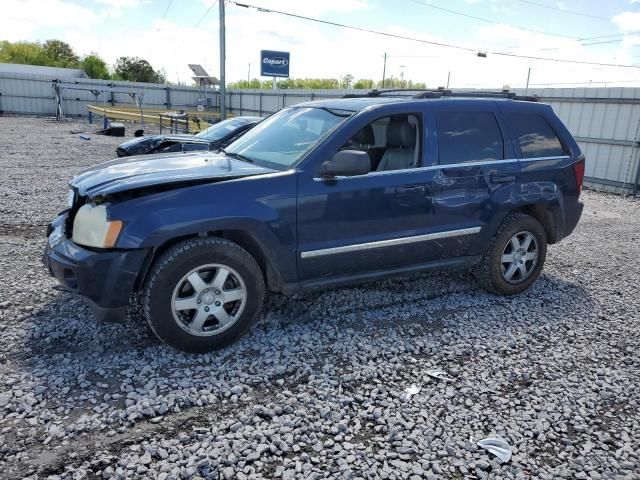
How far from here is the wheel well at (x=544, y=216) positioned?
4930 mm

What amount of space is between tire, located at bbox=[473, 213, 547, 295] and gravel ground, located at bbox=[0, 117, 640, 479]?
0.54ft

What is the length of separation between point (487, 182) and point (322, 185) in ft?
5.70

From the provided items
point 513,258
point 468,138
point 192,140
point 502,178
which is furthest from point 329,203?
point 192,140

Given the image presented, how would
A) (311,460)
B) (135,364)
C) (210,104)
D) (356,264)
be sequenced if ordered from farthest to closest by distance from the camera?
(210,104) < (356,264) < (135,364) < (311,460)

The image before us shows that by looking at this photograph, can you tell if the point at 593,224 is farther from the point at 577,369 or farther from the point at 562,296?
the point at 577,369

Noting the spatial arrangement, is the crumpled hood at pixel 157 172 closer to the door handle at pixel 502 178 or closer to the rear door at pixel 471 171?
the rear door at pixel 471 171

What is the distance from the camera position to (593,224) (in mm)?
8734

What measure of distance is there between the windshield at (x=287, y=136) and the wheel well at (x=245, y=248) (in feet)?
2.08

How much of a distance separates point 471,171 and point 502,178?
1.35 feet

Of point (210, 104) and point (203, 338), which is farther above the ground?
point (210, 104)

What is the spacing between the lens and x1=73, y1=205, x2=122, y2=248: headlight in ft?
10.4

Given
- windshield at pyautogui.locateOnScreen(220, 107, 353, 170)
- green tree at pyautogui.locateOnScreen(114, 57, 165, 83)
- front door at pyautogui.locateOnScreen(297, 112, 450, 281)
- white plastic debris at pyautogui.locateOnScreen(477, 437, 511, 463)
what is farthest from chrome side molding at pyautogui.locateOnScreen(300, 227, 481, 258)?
green tree at pyautogui.locateOnScreen(114, 57, 165, 83)

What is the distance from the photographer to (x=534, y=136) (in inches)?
192

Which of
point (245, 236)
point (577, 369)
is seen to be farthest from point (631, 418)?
point (245, 236)
